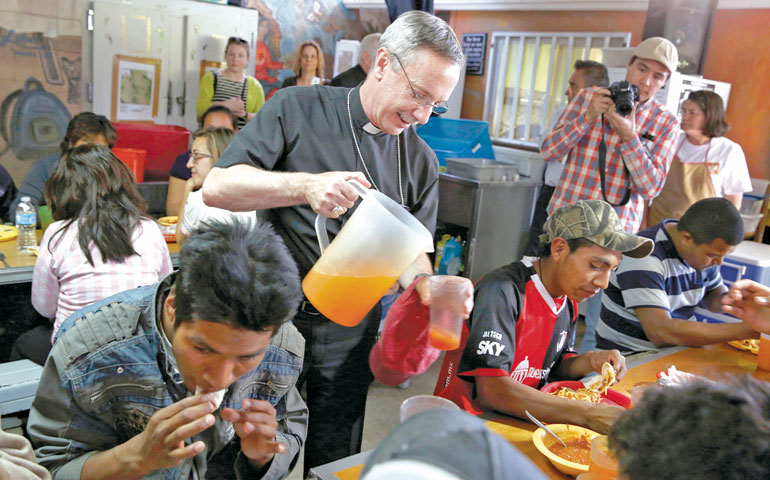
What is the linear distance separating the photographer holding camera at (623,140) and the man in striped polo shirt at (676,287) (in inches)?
22.8

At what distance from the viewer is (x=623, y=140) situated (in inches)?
127

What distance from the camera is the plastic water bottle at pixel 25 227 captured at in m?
2.82

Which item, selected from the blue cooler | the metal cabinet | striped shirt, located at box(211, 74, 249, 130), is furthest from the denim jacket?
striped shirt, located at box(211, 74, 249, 130)

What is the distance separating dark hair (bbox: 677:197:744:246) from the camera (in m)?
2.45

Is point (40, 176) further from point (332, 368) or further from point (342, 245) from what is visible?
point (342, 245)

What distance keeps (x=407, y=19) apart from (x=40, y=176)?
289 centimetres

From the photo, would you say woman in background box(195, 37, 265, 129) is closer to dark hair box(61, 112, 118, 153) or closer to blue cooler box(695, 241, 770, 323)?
dark hair box(61, 112, 118, 153)

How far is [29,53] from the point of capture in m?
5.57

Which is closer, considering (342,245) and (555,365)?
(342,245)

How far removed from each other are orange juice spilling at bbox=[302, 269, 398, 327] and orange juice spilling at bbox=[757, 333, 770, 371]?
165 cm

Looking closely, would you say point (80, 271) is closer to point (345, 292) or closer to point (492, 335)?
point (345, 292)

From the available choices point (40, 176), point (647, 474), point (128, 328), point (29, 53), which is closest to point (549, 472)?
point (647, 474)

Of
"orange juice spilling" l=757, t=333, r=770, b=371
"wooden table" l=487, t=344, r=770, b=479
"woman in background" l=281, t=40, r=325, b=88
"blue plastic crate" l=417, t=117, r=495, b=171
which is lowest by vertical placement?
"wooden table" l=487, t=344, r=770, b=479

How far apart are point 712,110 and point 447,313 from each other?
3.73 metres
